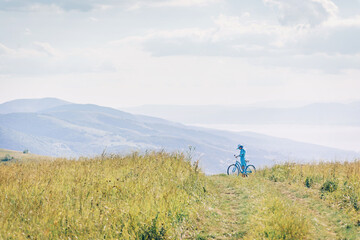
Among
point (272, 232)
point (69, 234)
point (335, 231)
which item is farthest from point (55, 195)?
point (335, 231)

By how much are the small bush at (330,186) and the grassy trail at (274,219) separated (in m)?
0.84

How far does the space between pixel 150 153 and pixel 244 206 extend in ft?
25.9

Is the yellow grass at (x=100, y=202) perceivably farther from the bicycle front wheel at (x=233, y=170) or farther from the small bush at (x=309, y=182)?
the bicycle front wheel at (x=233, y=170)

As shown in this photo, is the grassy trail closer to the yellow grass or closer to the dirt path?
the dirt path

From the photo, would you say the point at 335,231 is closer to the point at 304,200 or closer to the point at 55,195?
the point at 304,200

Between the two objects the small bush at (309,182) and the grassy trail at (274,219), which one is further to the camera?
the small bush at (309,182)

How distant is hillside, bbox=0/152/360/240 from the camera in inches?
408

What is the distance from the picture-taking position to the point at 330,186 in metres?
17.4

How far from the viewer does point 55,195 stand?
12.6 metres

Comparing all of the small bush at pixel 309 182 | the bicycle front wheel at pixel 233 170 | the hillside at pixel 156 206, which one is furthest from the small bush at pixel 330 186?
the bicycle front wheel at pixel 233 170

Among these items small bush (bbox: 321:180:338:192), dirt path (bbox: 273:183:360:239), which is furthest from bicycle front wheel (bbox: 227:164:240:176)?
small bush (bbox: 321:180:338:192)

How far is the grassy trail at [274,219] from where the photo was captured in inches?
422

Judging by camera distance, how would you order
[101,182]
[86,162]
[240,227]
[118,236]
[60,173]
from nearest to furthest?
[118,236] < [240,227] < [101,182] < [60,173] < [86,162]

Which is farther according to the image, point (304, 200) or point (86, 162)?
point (86, 162)
